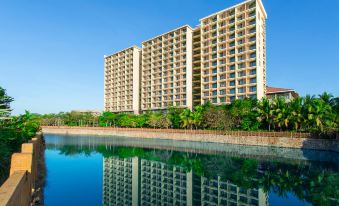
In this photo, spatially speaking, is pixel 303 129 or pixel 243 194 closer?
pixel 243 194

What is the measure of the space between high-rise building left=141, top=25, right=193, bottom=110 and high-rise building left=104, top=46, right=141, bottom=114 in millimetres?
6172

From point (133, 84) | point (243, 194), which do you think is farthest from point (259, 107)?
point (133, 84)

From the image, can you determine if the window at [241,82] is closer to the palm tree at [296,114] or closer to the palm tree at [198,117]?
the palm tree at [198,117]

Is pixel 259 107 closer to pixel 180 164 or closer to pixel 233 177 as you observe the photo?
pixel 180 164

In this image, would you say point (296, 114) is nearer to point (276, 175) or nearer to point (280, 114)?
point (280, 114)

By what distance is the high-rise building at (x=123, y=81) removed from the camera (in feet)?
366

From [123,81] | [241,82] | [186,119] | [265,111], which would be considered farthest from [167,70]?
[265,111]

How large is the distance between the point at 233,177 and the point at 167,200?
929cm

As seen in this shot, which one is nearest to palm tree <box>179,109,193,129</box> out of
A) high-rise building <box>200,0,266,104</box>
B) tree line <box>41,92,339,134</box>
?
tree line <box>41,92,339,134</box>

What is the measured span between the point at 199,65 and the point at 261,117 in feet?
128

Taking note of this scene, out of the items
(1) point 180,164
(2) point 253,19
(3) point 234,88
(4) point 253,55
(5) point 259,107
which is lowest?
(1) point 180,164

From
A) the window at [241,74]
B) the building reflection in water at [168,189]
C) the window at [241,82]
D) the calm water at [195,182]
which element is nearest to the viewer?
the building reflection in water at [168,189]

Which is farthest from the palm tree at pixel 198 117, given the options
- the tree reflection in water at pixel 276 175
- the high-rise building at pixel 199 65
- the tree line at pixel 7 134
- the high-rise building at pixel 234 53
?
the tree line at pixel 7 134

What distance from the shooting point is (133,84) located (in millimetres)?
111125
